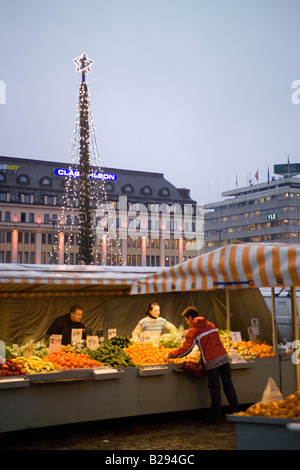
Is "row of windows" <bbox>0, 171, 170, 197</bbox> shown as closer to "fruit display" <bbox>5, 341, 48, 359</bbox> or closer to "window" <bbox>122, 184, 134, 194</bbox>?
"window" <bbox>122, 184, 134, 194</bbox>

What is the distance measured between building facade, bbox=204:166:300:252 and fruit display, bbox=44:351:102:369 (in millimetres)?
96355

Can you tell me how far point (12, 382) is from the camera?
23.2ft

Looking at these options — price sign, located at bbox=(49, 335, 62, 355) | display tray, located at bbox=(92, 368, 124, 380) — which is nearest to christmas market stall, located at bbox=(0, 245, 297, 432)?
display tray, located at bbox=(92, 368, 124, 380)

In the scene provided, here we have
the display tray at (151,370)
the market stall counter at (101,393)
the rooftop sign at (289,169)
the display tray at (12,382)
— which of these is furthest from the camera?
the rooftop sign at (289,169)

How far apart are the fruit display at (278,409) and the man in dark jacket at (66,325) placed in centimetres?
548

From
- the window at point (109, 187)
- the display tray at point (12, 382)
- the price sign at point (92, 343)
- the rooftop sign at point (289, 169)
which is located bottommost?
the display tray at point (12, 382)

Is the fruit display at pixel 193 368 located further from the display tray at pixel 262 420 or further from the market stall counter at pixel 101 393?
the display tray at pixel 262 420

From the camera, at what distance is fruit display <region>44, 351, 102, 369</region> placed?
316 inches

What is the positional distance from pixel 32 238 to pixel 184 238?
24108mm

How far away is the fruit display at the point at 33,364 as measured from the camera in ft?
25.3

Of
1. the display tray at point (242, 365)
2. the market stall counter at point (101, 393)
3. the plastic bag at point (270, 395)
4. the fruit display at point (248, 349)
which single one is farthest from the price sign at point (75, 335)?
the plastic bag at point (270, 395)

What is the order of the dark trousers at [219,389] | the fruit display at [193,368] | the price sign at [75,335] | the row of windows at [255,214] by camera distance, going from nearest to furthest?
the dark trousers at [219,389] → the fruit display at [193,368] → the price sign at [75,335] → the row of windows at [255,214]

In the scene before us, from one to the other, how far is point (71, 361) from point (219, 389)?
2.37 m
